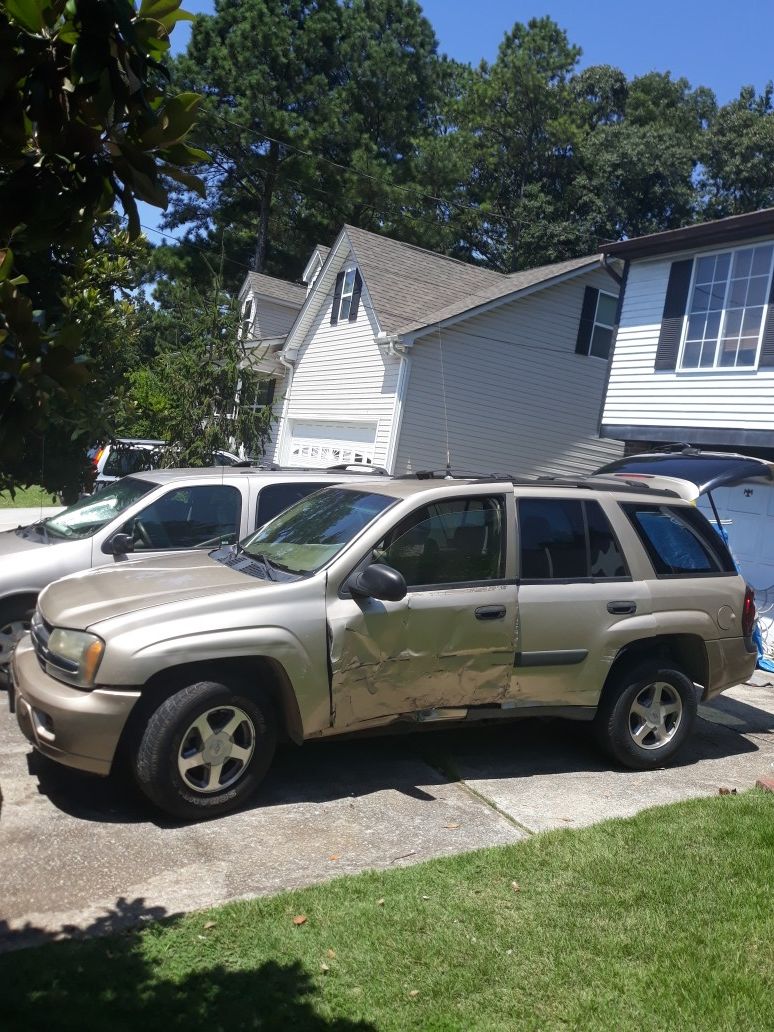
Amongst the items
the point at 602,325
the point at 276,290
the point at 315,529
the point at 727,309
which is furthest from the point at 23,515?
the point at 315,529

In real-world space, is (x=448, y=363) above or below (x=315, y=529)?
above

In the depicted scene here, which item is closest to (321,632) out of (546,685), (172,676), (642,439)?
(172,676)

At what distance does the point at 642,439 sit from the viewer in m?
15.8

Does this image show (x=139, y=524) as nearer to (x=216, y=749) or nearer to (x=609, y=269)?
(x=216, y=749)

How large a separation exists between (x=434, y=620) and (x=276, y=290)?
975 inches

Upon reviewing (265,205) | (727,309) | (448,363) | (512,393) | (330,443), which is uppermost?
(265,205)

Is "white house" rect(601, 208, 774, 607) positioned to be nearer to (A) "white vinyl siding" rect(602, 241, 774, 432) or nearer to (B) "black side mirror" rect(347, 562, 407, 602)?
(A) "white vinyl siding" rect(602, 241, 774, 432)

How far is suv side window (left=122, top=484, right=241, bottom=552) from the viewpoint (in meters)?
7.49

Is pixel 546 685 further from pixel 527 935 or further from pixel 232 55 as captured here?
pixel 232 55

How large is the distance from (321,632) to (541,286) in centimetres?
1639

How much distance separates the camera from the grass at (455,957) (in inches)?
129

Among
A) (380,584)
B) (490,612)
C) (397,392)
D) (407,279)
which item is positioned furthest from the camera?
(407,279)

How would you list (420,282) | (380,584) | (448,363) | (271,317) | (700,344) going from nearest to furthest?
(380,584) < (700,344) < (448,363) < (420,282) < (271,317)

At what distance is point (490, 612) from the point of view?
576 centimetres
